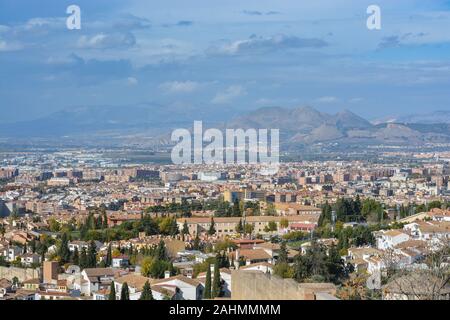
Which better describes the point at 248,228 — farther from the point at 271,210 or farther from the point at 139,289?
the point at 139,289

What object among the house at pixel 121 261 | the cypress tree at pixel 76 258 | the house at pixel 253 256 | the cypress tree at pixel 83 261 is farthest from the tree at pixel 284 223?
the cypress tree at pixel 83 261

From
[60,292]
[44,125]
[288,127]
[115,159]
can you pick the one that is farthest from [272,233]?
[44,125]

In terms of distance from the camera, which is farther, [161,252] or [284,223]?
[284,223]

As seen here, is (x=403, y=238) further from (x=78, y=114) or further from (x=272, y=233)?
(x=78, y=114)

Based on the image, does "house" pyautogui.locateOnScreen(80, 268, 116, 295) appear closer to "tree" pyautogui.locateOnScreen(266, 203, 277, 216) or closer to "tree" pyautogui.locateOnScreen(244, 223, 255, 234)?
"tree" pyautogui.locateOnScreen(244, 223, 255, 234)

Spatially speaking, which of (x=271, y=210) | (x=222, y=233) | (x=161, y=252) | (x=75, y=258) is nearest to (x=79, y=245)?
(x=75, y=258)

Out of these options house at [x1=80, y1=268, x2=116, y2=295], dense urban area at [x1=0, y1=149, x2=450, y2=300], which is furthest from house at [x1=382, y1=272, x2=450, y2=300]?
house at [x1=80, y1=268, x2=116, y2=295]
